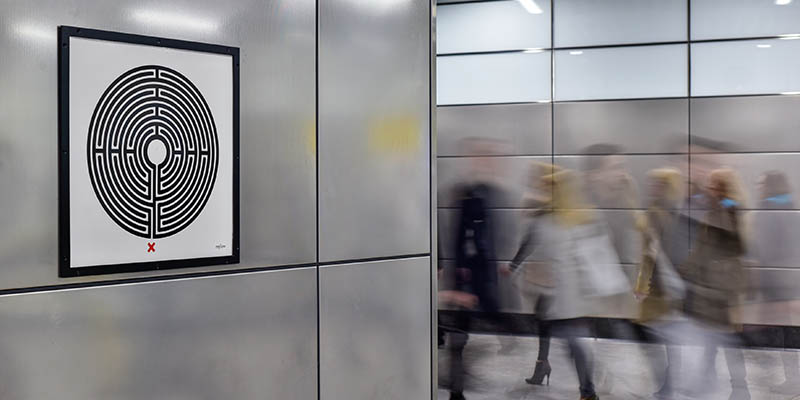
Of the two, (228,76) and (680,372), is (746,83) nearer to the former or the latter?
(680,372)

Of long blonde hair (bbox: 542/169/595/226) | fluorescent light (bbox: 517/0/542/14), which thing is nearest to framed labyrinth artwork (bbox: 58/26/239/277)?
long blonde hair (bbox: 542/169/595/226)

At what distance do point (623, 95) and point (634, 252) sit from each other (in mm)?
1394

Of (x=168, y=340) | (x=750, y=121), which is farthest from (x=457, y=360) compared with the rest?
(x=168, y=340)

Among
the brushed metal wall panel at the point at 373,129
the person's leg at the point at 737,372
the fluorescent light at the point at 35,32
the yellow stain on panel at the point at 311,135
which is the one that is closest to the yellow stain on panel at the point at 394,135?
the brushed metal wall panel at the point at 373,129

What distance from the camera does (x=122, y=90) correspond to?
1820 mm

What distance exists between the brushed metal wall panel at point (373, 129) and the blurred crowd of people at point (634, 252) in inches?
99.2

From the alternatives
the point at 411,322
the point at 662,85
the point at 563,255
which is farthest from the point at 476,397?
the point at 662,85

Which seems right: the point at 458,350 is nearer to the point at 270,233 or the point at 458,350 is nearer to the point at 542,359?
the point at 542,359

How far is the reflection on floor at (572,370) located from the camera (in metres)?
4.91

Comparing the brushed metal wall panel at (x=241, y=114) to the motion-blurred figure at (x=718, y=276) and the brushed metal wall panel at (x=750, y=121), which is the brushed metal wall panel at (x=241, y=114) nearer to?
the motion-blurred figure at (x=718, y=276)

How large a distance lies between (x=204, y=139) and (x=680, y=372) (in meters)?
4.75

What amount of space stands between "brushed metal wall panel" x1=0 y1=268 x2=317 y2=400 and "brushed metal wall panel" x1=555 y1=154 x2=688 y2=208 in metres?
4.49

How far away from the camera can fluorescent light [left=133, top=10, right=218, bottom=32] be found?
1.86 meters

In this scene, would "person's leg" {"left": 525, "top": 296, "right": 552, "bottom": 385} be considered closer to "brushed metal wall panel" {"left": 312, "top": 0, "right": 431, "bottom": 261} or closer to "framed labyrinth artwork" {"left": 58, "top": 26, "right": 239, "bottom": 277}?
"brushed metal wall panel" {"left": 312, "top": 0, "right": 431, "bottom": 261}
